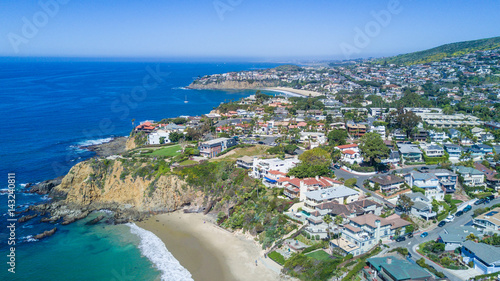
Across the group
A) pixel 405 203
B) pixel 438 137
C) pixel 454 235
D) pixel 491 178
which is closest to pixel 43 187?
pixel 405 203

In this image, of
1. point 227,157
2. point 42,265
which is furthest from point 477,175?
point 42,265

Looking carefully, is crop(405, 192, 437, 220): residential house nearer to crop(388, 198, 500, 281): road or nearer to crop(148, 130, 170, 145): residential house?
crop(388, 198, 500, 281): road

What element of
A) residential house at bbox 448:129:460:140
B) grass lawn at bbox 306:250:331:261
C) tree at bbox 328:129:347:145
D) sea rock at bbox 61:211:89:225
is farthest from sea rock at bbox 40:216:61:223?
residential house at bbox 448:129:460:140

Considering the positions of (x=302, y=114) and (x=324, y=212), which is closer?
(x=324, y=212)

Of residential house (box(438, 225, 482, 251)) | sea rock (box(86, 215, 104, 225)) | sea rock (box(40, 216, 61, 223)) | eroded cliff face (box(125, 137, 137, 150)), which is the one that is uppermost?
residential house (box(438, 225, 482, 251))

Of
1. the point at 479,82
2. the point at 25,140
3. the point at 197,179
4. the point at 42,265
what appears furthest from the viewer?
the point at 479,82

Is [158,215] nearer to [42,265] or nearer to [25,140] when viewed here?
[42,265]
